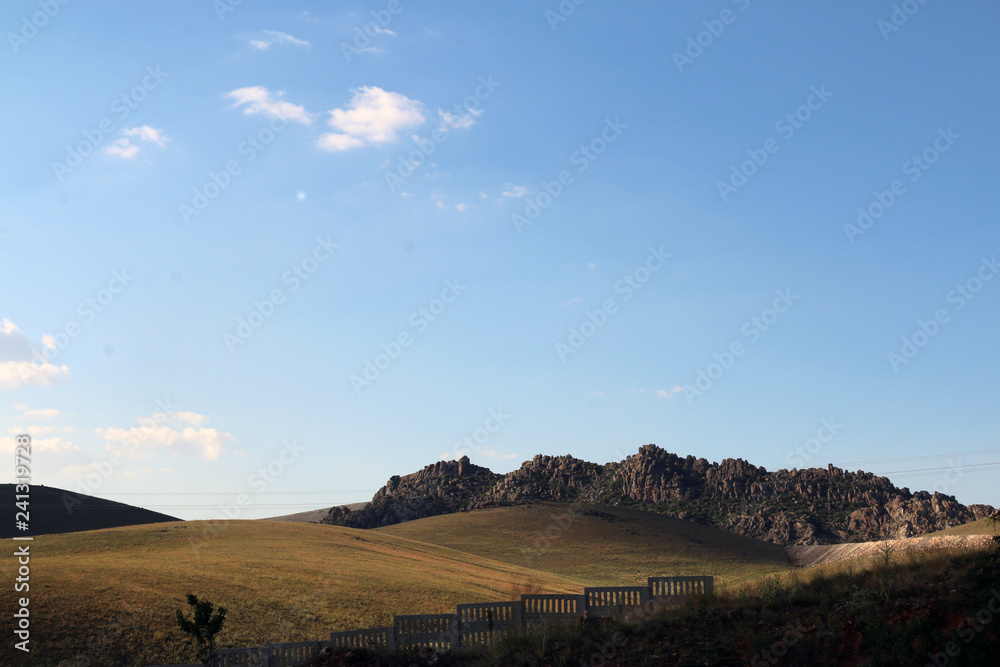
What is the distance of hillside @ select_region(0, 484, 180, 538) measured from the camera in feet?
413

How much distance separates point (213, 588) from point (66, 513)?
119380 millimetres

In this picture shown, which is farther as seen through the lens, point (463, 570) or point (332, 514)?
point (332, 514)

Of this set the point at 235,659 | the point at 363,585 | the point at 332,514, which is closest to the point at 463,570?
the point at 363,585

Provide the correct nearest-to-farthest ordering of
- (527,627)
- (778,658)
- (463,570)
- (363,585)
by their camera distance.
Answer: (778,658) < (527,627) < (363,585) < (463,570)

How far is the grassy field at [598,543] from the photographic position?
360 ft

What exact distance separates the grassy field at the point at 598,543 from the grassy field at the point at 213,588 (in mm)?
38921

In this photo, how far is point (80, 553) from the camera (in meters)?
60.5

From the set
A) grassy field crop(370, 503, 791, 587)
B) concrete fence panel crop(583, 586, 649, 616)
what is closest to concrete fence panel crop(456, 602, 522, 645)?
concrete fence panel crop(583, 586, 649, 616)

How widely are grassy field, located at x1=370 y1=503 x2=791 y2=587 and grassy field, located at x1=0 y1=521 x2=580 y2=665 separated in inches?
1532

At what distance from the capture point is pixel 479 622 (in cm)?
1767

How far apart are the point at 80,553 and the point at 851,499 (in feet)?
596

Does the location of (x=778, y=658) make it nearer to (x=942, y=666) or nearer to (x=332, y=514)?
(x=942, y=666)

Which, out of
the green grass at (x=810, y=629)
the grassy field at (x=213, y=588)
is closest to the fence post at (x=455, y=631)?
the green grass at (x=810, y=629)

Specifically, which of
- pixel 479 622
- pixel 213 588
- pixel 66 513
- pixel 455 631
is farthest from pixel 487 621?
pixel 66 513
